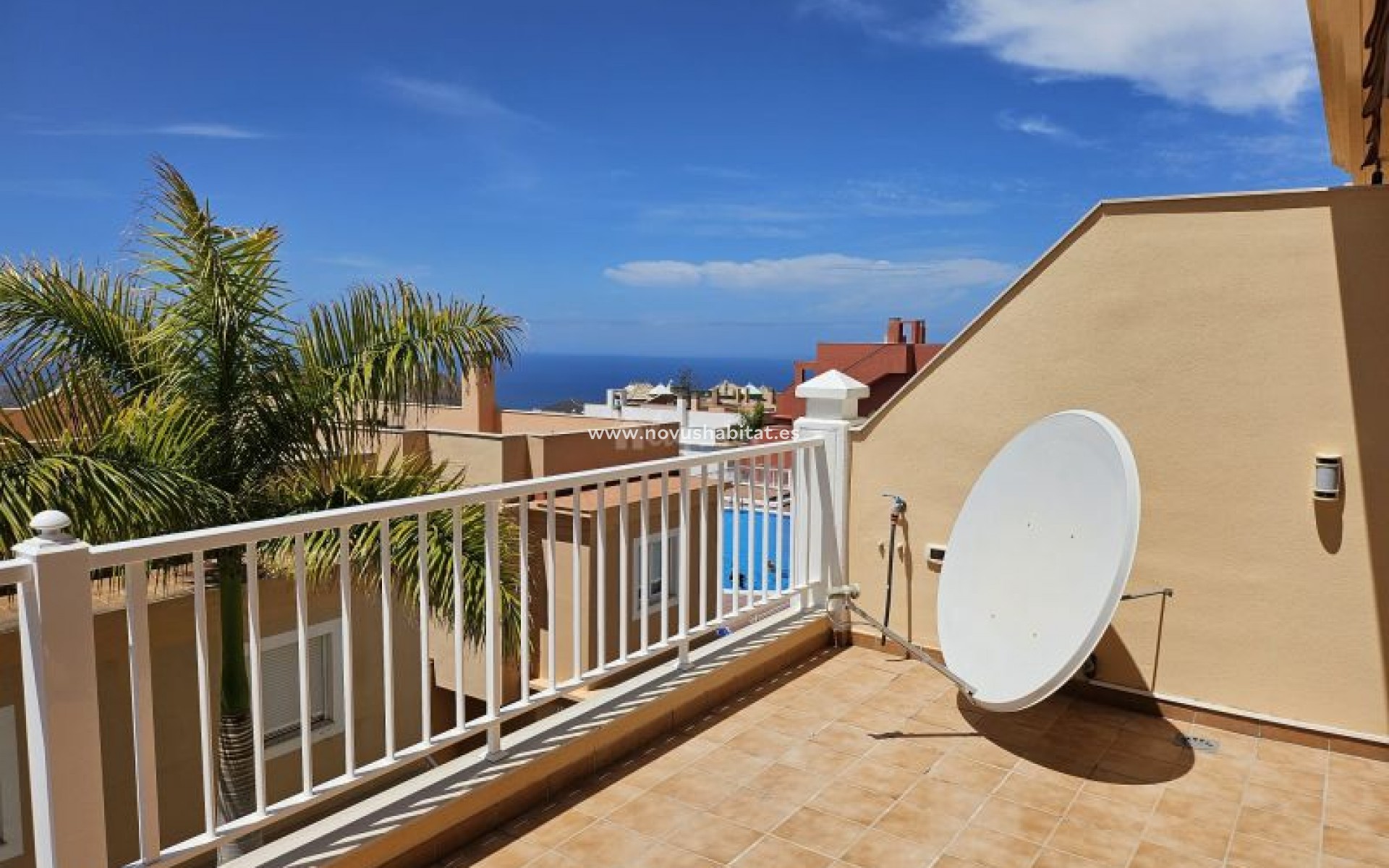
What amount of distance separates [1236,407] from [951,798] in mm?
1786

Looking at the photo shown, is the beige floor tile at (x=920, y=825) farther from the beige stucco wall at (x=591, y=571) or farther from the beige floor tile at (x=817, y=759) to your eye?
the beige stucco wall at (x=591, y=571)

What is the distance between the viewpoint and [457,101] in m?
90.1

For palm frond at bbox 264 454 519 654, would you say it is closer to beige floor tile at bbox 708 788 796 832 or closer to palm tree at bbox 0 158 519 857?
palm tree at bbox 0 158 519 857

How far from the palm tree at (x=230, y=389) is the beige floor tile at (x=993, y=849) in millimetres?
3261

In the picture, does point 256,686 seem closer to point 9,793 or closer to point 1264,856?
point 1264,856

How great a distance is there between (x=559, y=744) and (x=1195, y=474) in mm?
2541

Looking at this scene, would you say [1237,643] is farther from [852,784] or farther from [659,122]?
[659,122]

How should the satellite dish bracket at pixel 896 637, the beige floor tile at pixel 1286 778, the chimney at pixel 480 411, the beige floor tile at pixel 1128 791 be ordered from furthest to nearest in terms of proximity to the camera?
1. the chimney at pixel 480 411
2. the satellite dish bracket at pixel 896 637
3. the beige floor tile at pixel 1286 778
4. the beige floor tile at pixel 1128 791

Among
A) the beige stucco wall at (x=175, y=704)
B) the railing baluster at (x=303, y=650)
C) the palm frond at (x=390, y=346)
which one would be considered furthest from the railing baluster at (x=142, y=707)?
the beige stucco wall at (x=175, y=704)

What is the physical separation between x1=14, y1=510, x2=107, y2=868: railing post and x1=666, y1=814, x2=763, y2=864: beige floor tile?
1372mm

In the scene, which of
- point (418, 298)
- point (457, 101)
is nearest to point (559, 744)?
point (418, 298)

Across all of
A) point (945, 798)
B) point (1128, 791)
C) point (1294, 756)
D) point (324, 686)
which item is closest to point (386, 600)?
point (945, 798)

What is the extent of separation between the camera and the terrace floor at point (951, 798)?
254 cm

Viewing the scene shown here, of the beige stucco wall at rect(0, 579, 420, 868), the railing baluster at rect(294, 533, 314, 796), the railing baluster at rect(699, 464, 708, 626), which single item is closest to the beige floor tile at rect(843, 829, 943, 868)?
the railing baluster at rect(699, 464, 708, 626)
